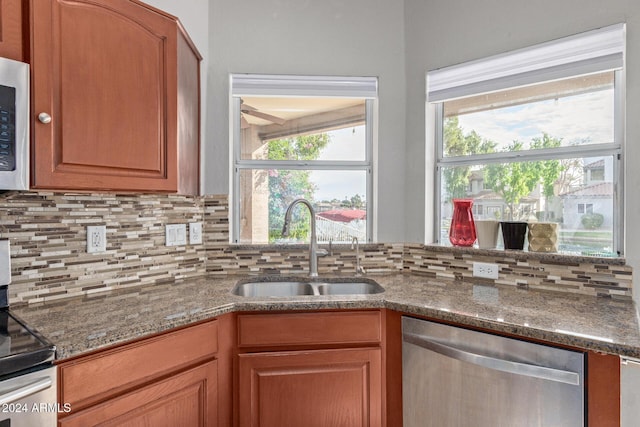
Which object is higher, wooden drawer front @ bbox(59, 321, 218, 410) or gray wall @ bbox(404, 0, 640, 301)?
gray wall @ bbox(404, 0, 640, 301)

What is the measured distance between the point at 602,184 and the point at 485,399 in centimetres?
113

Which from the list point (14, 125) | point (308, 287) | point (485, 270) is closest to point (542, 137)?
point (485, 270)

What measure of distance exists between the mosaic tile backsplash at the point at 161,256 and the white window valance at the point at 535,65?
2.82ft

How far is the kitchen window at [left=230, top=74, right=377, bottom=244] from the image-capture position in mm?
2227

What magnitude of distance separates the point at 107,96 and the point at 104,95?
1 centimetres

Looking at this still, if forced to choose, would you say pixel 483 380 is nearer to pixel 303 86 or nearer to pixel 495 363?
pixel 495 363

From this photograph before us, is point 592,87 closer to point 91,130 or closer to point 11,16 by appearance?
point 91,130

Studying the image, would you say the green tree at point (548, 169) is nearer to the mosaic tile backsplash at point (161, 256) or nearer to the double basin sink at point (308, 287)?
the mosaic tile backsplash at point (161, 256)

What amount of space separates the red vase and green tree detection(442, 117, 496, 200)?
12 centimetres

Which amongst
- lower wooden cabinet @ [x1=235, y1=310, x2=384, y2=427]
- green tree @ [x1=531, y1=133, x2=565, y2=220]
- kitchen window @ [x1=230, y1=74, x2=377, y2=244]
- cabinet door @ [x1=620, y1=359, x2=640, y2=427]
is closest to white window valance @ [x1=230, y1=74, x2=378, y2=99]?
kitchen window @ [x1=230, y1=74, x2=377, y2=244]

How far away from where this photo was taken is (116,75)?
1.41 meters

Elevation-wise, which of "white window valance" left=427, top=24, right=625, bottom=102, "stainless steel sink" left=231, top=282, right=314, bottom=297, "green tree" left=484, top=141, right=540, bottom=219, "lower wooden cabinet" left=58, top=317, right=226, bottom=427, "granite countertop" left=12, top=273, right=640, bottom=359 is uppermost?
"white window valance" left=427, top=24, right=625, bottom=102

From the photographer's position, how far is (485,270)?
6.30 ft

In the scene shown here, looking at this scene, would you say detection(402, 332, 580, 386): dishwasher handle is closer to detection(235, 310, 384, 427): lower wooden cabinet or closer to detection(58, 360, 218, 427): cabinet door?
detection(235, 310, 384, 427): lower wooden cabinet
